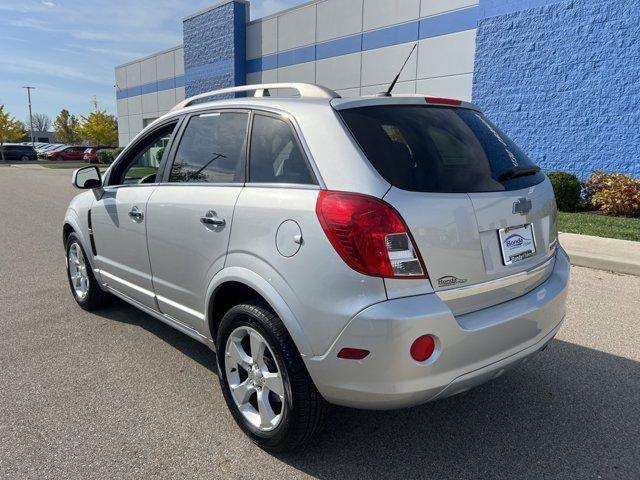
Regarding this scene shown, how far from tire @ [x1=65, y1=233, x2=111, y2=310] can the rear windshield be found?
3.18 metres

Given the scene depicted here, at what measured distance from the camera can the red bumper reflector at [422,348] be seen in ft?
6.75

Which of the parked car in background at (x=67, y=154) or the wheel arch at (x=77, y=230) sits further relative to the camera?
the parked car in background at (x=67, y=154)

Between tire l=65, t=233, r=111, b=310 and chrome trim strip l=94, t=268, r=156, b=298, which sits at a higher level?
chrome trim strip l=94, t=268, r=156, b=298

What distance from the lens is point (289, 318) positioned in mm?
2266

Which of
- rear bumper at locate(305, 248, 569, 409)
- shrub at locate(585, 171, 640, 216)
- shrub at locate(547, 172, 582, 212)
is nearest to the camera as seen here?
rear bumper at locate(305, 248, 569, 409)

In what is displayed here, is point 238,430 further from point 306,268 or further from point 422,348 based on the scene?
point 422,348

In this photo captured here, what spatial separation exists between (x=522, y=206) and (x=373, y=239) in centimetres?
93

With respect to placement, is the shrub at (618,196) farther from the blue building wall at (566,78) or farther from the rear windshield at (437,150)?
the rear windshield at (437,150)

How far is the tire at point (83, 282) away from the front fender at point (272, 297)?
2407 millimetres

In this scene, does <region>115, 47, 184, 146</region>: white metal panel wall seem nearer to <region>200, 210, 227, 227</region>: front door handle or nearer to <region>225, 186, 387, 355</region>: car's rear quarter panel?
<region>200, 210, 227, 227</region>: front door handle

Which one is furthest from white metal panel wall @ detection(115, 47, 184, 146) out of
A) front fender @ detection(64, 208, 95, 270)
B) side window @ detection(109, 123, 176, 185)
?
side window @ detection(109, 123, 176, 185)

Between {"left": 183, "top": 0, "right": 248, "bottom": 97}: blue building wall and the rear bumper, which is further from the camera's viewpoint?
{"left": 183, "top": 0, "right": 248, "bottom": 97}: blue building wall

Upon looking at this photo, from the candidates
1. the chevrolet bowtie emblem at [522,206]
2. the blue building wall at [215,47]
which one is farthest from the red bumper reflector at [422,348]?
the blue building wall at [215,47]

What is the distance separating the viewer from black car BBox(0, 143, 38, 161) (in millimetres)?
44250
